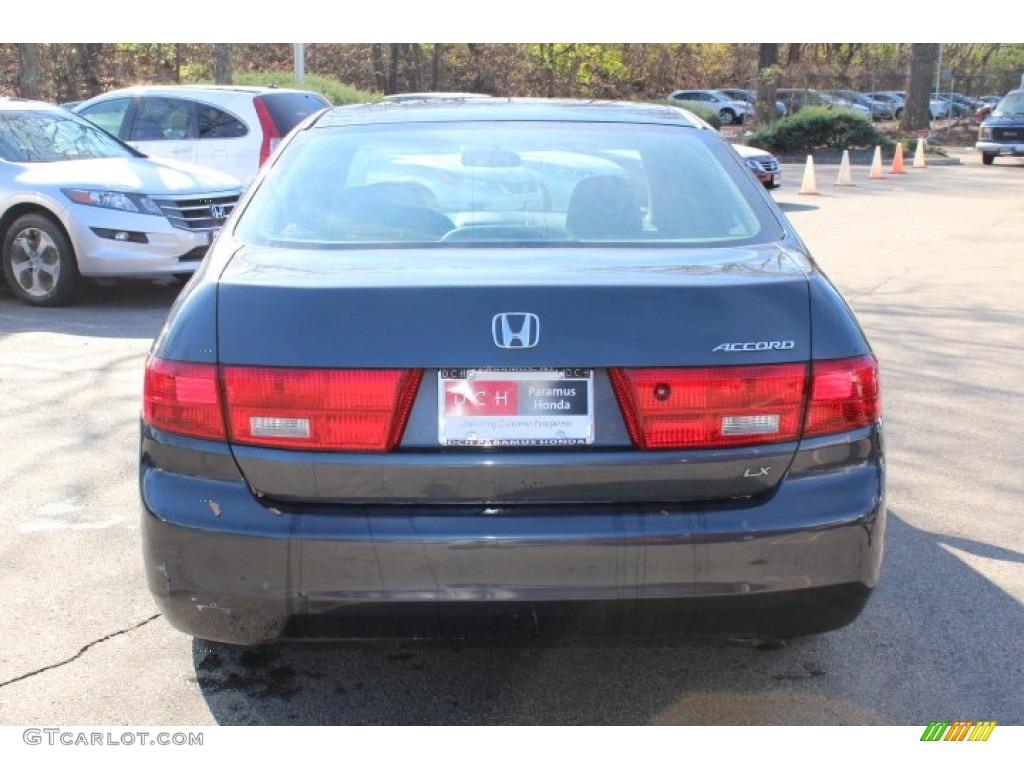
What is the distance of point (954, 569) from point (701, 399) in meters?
1.98

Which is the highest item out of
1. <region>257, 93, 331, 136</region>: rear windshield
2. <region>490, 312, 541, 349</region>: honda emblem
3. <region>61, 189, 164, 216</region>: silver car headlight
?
<region>490, 312, 541, 349</region>: honda emblem

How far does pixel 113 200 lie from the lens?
30.6 feet

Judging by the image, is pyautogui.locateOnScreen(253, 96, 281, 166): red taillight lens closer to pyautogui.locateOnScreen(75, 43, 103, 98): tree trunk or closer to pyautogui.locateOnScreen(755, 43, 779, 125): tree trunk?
pyautogui.locateOnScreen(755, 43, 779, 125): tree trunk

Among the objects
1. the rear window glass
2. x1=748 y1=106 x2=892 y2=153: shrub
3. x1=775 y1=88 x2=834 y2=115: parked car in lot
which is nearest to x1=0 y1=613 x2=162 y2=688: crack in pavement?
the rear window glass

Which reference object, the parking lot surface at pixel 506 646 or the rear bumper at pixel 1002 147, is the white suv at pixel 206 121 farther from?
the rear bumper at pixel 1002 147

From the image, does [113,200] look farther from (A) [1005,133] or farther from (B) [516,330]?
(A) [1005,133]

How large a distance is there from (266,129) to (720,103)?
38.9m

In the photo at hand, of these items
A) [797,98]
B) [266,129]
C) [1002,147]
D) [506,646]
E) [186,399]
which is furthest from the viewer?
[797,98]

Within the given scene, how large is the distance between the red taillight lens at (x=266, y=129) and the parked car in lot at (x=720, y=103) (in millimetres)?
37161

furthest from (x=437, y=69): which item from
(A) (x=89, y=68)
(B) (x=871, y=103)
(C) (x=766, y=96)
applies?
(B) (x=871, y=103)

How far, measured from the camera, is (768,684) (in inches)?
138

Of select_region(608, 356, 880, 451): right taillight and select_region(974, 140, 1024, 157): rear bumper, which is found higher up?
select_region(608, 356, 880, 451): right taillight

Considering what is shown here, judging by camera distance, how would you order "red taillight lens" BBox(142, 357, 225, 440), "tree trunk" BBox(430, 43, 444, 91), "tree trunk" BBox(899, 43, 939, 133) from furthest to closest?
"tree trunk" BBox(430, 43, 444, 91), "tree trunk" BBox(899, 43, 939, 133), "red taillight lens" BBox(142, 357, 225, 440)

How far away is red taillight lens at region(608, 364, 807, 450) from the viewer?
2.81 metres
